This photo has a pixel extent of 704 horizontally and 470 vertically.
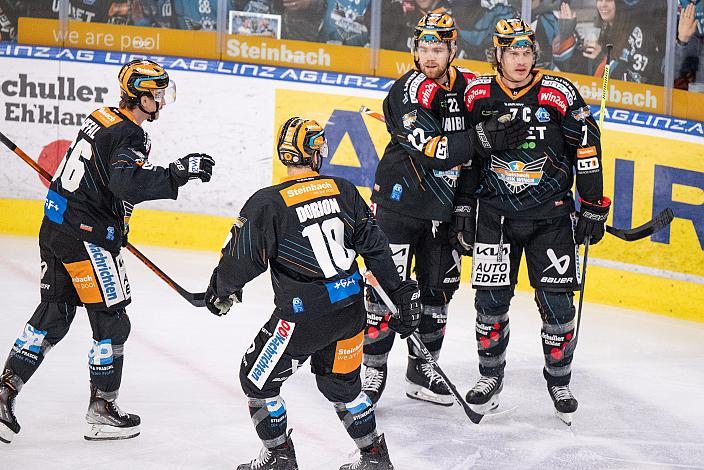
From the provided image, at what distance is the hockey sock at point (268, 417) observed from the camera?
11.9 feet

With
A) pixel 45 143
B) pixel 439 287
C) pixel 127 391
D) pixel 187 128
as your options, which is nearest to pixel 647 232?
pixel 439 287

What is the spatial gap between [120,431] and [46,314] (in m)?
0.53

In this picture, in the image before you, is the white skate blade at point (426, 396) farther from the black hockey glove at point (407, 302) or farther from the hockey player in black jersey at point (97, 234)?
the hockey player in black jersey at point (97, 234)

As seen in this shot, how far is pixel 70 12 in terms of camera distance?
784 centimetres

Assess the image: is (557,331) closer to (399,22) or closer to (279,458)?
(279,458)

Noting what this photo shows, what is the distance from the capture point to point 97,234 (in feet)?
13.4

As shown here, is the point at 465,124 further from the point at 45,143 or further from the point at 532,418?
the point at 45,143

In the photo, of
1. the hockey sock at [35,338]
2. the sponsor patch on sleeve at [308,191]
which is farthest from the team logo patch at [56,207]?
the sponsor patch on sleeve at [308,191]

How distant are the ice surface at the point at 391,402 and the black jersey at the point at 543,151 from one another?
0.92 m

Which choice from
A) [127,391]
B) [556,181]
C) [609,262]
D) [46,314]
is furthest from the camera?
[609,262]

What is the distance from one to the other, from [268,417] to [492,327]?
53.3 inches

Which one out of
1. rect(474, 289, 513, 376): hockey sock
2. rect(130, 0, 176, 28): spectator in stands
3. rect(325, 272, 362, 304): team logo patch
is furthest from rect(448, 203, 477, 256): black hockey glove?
rect(130, 0, 176, 28): spectator in stands

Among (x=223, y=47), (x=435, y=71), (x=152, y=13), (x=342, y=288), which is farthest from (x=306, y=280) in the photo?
(x=152, y=13)

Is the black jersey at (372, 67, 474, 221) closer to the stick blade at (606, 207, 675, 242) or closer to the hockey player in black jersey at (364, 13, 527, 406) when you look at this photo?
the hockey player in black jersey at (364, 13, 527, 406)
